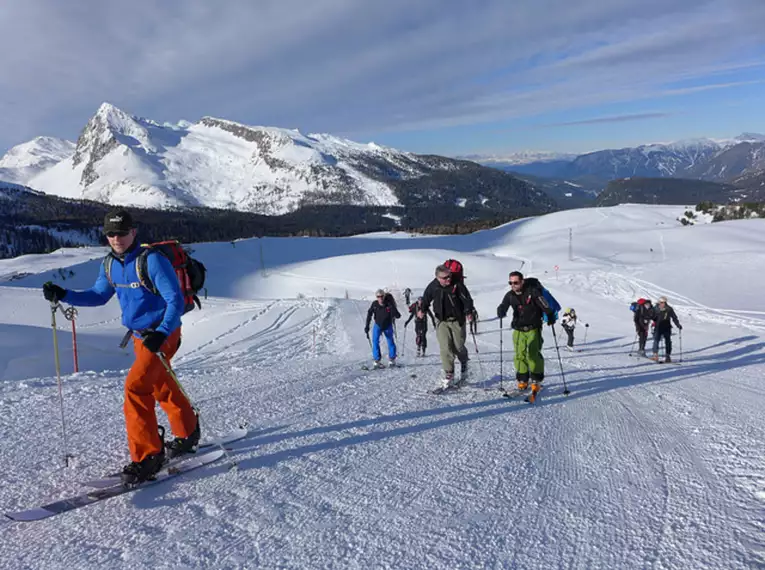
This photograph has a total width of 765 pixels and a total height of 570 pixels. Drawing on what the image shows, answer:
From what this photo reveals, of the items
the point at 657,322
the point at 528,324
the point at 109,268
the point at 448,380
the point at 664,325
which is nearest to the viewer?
the point at 109,268

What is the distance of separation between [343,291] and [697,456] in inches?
1807

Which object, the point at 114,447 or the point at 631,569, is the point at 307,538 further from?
the point at 114,447

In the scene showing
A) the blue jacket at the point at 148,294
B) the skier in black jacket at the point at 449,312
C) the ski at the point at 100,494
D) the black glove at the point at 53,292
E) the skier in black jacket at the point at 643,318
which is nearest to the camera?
the ski at the point at 100,494

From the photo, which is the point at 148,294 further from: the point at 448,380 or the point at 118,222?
the point at 448,380

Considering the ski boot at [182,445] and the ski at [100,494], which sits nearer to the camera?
the ski at [100,494]

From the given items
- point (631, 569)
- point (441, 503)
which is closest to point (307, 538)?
point (441, 503)

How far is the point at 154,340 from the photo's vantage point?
3693 millimetres

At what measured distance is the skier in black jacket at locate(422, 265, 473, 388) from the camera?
6.97 meters

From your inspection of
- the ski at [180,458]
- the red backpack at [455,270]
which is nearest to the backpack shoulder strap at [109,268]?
the ski at [180,458]

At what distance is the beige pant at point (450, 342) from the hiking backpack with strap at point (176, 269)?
150 inches

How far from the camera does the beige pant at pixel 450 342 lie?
23.4 feet

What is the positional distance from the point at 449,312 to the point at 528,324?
1.09 meters

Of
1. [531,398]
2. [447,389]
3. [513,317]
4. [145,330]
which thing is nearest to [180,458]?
[145,330]

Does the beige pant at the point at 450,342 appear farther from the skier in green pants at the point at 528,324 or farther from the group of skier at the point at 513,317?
the skier in green pants at the point at 528,324
